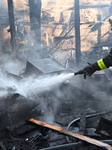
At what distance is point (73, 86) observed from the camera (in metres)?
5.46

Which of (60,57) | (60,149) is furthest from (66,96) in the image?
(60,57)

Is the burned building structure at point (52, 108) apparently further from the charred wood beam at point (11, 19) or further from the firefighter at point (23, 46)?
the firefighter at point (23, 46)

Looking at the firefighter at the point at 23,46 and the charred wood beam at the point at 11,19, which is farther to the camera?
the firefighter at the point at 23,46

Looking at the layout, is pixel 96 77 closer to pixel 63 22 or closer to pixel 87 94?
pixel 87 94

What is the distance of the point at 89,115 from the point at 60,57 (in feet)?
32.8

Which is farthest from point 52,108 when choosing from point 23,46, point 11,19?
point 23,46

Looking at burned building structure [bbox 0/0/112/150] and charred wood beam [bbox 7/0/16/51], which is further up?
charred wood beam [bbox 7/0/16/51]

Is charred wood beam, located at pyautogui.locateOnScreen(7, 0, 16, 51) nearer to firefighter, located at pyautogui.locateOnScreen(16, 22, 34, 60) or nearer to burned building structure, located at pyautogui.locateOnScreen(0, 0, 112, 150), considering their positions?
burned building structure, located at pyautogui.locateOnScreen(0, 0, 112, 150)

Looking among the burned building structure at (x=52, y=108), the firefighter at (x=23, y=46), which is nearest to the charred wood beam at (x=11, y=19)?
the burned building structure at (x=52, y=108)

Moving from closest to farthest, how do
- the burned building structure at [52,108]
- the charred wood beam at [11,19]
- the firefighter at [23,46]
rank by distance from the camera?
the burned building structure at [52,108] → the charred wood beam at [11,19] → the firefighter at [23,46]

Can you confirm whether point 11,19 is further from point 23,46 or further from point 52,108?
point 52,108

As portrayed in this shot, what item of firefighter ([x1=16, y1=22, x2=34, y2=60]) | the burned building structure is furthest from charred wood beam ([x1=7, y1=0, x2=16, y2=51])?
firefighter ([x1=16, y1=22, x2=34, y2=60])

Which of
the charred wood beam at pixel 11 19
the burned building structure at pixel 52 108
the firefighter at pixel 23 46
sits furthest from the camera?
the firefighter at pixel 23 46

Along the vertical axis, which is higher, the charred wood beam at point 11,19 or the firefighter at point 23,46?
the charred wood beam at point 11,19
